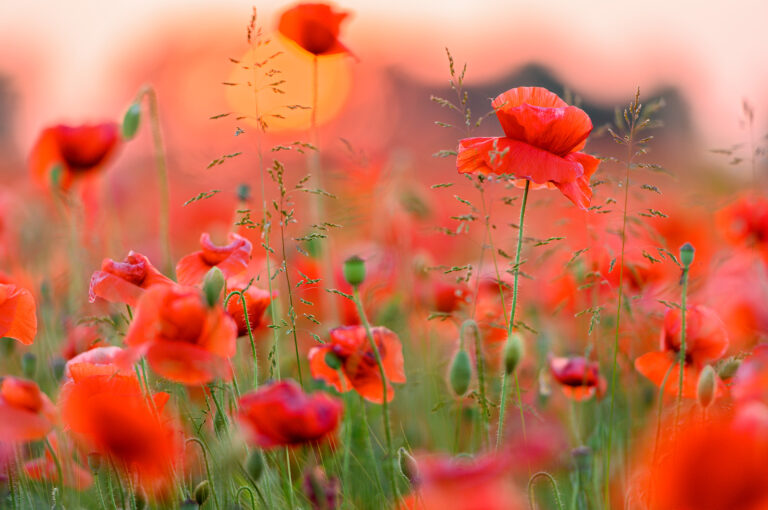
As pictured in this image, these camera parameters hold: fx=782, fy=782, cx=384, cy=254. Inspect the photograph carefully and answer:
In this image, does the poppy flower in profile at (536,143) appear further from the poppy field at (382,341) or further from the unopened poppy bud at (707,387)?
the unopened poppy bud at (707,387)

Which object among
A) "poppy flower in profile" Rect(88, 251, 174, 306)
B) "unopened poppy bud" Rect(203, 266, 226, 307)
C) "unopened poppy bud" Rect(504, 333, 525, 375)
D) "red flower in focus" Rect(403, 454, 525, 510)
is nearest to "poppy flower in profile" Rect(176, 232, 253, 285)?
"poppy flower in profile" Rect(88, 251, 174, 306)

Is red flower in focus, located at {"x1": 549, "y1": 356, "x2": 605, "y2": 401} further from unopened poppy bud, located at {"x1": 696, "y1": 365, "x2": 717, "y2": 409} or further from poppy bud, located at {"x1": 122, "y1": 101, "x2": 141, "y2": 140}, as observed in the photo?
poppy bud, located at {"x1": 122, "y1": 101, "x2": 141, "y2": 140}

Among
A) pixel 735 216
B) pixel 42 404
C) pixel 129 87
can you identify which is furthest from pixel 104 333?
pixel 129 87

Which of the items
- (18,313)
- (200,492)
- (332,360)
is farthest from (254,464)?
(18,313)

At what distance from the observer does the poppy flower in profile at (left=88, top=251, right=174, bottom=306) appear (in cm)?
119

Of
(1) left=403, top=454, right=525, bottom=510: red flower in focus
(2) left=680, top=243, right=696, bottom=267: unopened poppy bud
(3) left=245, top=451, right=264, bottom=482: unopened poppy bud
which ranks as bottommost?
(3) left=245, top=451, right=264, bottom=482: unopened poppy bud

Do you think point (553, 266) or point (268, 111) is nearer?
point (268, 111)

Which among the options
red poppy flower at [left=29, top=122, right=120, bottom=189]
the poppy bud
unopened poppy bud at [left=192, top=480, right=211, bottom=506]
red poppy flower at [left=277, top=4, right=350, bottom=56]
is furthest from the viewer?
red poppy flower at [left=29, top=122, right=120, bottom=189]

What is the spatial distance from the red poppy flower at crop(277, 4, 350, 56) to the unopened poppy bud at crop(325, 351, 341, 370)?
0.92m

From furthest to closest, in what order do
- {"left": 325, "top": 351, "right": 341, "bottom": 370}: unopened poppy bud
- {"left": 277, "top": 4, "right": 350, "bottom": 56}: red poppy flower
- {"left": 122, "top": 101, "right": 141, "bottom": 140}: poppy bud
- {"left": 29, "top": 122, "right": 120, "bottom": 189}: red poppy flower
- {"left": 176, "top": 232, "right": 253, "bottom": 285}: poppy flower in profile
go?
{"left": 29, "top": 122, "right": 120, "bottom": 189}: red poppy flower < {"left": 277, "top": 4, "right": 350, "bottom": 56}: red poppy flower < {"left": 122, "top": 101, "right": 141, "bottom": 140}: poppy bud < {"left": 176, "top": 232, "right": 253, "bottom": 285}: poppy flower in profile < {"left": 325, "top": 351, "right": 341, "bottom": 370}: unopened poppy bud

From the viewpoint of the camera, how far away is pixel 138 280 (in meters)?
1.22

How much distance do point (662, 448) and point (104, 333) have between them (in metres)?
1.24

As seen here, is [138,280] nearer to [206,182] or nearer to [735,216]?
[206,182]

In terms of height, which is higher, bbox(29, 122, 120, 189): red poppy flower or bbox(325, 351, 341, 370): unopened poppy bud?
bbox(29, 122, 120, 189): red poppy flower
